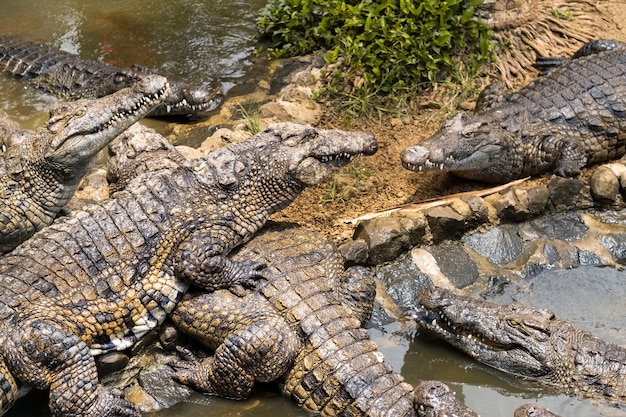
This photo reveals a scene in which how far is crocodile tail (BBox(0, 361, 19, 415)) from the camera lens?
3660mm

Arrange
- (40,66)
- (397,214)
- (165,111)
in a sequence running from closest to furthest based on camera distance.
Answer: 1. (397,214)
2. (165,111)
3. (40,66)

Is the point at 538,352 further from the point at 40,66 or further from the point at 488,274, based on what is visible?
the point at 40,66

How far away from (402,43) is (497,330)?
3009 millimetres

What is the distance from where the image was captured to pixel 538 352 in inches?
162

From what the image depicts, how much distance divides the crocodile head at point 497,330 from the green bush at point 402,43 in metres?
2.66

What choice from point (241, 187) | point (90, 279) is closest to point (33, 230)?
point (90, 279)

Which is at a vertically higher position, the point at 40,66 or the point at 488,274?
the point at 40,66

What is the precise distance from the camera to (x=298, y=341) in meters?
3.93

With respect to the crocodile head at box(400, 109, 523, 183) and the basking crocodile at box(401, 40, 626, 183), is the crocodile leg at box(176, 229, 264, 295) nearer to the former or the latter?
the crocodile head at box(400, 109, 523, 183)

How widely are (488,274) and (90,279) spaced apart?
2508 millimetres

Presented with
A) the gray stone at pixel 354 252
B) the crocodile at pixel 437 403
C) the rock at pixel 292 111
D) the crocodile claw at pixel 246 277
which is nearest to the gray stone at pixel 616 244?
the gray stone at pixel 354 252

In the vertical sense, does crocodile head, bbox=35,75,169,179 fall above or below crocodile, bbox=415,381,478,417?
above

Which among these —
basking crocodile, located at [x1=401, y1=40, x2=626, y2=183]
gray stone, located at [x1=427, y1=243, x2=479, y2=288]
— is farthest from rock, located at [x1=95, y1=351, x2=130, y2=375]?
basking crocodile, located at [x1=401, y1=40, x2=626, y2=183]

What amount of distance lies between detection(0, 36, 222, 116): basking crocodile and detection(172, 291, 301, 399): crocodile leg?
3.06 m
